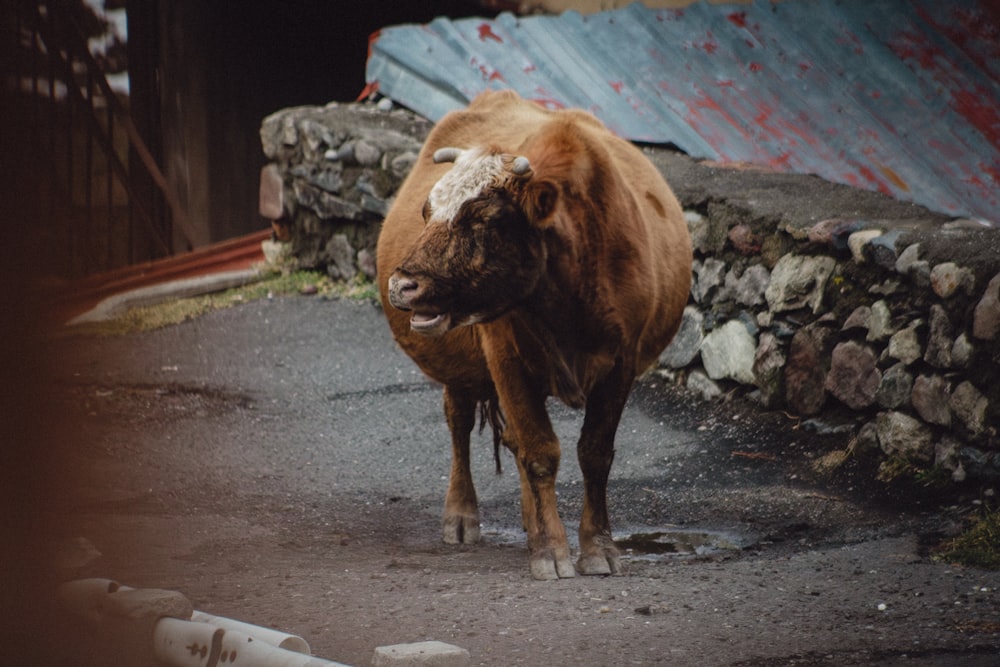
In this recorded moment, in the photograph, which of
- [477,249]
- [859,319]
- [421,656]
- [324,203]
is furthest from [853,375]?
[324,203]

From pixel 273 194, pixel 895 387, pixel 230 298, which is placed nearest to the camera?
pixel 895 387

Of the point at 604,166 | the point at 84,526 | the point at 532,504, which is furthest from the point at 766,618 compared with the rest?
the point at 84,526

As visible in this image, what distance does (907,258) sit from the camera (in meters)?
6.56

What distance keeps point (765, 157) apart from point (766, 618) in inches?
213

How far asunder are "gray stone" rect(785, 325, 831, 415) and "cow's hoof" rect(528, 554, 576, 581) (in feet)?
8.70

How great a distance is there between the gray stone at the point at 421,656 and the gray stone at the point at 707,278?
16.9 ft

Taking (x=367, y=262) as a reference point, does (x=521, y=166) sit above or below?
above

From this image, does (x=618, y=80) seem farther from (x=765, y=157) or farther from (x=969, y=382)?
(x=969, y=382)

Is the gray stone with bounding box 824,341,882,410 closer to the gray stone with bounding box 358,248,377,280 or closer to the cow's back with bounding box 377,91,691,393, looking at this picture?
the cow's back with bounding box 377,91,691,393

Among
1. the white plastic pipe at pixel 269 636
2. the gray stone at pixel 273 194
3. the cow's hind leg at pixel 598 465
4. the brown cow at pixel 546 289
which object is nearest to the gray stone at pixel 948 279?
the brown cow at pixel 546 289

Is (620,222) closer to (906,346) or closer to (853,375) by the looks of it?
(906,346)

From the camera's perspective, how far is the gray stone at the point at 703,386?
808 cm

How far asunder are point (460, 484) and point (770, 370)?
101 inches

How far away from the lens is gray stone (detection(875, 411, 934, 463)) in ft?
20.6
